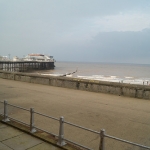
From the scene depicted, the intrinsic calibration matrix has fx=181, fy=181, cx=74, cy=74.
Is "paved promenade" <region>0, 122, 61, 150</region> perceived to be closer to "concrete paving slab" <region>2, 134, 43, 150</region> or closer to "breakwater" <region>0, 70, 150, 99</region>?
"concrete paving slab" <region>2, 134, 43, 150</region>

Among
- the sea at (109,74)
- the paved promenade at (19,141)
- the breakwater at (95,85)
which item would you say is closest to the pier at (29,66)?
the sea at (109,74)

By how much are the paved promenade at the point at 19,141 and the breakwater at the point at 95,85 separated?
7.18 m

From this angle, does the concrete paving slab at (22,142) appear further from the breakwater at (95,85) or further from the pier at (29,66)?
the pier at (29,66)

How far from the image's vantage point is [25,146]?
402 centimetres

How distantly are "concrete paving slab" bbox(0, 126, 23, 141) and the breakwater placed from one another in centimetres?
712

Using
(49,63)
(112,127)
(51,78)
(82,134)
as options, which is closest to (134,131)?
(112,127)

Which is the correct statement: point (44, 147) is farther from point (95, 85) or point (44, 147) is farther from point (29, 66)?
point (29, 66)

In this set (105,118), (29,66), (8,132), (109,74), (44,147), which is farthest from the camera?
(29,66)

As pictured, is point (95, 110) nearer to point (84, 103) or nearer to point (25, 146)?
point (84, 103)

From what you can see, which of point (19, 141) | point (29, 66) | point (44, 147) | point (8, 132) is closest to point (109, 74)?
point (29, 66)

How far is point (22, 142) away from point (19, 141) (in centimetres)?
9

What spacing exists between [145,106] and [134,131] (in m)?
3.52

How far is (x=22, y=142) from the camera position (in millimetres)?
4223

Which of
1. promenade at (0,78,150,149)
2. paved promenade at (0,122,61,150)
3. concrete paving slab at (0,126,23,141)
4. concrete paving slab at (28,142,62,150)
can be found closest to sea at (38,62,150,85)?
promenade at (0,78,150,149)
